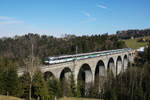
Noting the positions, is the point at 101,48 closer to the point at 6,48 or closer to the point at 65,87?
the point at 6,48

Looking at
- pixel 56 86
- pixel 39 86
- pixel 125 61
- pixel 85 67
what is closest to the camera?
pixel 39 86

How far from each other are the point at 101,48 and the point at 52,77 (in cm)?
5986

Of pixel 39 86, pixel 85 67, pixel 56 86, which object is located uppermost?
pixel 85 67

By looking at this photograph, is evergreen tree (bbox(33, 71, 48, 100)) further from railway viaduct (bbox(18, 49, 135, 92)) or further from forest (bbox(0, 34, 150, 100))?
railway viaduct (bbox(18, 49, 135, 92))

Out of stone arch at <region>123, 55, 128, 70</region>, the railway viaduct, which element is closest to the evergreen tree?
the railway viaduct

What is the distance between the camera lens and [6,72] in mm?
20312

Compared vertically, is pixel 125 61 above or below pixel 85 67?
above

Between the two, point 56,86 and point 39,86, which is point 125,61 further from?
point 39,86

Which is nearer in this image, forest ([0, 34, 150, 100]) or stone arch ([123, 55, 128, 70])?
forest ([0, 34, 150, 100])

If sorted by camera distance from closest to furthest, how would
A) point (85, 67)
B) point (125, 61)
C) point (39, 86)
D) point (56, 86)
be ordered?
point (39, 86) < point (56, 86) < point (85, 67) < point (125, 61)

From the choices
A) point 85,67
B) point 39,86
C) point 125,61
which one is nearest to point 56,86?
point 39,86

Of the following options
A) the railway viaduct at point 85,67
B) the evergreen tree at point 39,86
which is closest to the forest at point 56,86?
the evergreen tree at point 39,86

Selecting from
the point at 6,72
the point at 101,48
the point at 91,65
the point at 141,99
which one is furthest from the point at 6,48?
the point at 141,99

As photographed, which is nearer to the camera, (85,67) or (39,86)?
(39,86)
